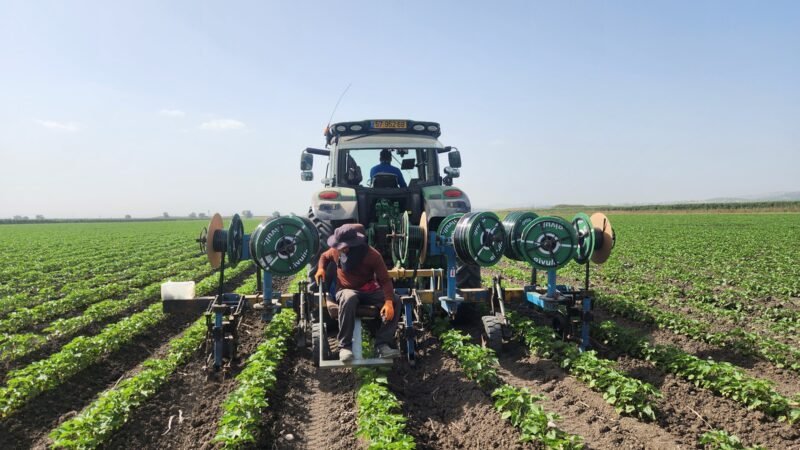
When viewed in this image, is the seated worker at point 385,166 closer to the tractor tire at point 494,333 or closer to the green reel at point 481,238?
the green reel at point 481,238

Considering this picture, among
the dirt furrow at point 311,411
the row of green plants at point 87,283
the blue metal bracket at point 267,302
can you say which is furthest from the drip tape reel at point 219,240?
the row of green plants at point 87,283

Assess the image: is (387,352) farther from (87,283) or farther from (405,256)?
(87,283)

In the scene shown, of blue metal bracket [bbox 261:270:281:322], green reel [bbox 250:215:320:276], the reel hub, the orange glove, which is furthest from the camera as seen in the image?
the reel hub

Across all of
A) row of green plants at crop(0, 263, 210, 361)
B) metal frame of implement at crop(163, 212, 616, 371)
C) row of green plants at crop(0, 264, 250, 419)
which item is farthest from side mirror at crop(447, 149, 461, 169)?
row of green plants at crop(0, 263, 210, 361)

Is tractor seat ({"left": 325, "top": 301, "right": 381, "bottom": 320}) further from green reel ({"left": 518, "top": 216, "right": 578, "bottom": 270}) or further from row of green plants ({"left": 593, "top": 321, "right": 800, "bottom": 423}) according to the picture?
row of green plants ({"left": 593, "top": 321, "right": 800, "bottom": 423})

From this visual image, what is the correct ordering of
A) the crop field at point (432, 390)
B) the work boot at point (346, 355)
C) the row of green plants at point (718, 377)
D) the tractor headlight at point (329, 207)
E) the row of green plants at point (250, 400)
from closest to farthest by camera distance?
the row of green plants at point (250, 400) < the crop field at point (432, 390) < the row of green plants at point (718, 377) < the work boot at point (346, 355) < the tractor headlight at point (329, 207)

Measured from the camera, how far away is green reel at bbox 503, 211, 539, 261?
21.1ft

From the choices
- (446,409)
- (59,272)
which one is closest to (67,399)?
(446,409)

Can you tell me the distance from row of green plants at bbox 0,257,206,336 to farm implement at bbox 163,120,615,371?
212 inches

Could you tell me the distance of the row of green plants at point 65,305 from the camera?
376 inches

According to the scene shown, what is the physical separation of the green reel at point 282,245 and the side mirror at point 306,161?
108 inches

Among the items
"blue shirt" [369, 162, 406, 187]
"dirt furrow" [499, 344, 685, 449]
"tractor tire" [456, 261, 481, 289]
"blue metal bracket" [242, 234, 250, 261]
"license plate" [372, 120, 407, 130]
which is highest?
"license plate" [372, 120, 407, 130]

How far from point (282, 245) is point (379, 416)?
2546 millimetres

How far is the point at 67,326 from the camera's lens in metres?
8.80
